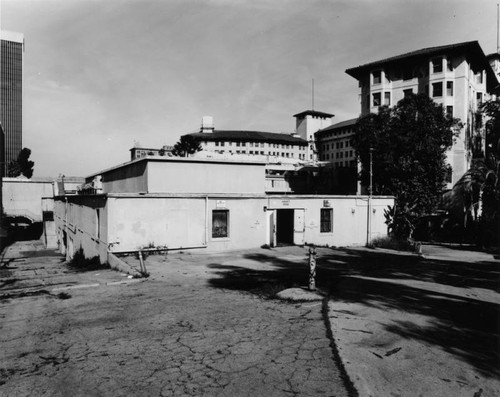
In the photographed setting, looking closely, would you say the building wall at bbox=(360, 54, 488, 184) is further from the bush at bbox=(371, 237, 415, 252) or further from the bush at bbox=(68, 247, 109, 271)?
the bush at bbox=(68, 247, 109, 271)

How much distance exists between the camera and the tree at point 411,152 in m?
27.7

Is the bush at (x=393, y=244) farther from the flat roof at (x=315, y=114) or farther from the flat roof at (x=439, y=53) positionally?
the flat roof at (x=315, y=114)

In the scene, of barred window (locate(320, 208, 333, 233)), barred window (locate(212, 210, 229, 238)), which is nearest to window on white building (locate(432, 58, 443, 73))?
barred window (locate(320, 208, 333, 233))

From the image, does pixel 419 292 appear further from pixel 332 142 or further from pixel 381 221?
pixel 332 142

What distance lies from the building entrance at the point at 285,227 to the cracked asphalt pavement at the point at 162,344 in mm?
12197

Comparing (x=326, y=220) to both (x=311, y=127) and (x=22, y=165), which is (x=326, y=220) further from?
(x=311, y=127)

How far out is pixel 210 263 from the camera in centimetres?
1499

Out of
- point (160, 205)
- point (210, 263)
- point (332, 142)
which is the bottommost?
point (210, 263)

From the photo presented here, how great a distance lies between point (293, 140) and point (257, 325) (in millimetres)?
99530

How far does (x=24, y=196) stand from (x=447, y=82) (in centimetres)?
5745

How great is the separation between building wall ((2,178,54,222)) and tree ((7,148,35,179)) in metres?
32.9

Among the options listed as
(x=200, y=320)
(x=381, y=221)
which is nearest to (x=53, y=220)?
(x=381, y=221)

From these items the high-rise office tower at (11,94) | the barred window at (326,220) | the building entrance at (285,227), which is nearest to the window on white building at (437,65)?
the barred window at (326,220)

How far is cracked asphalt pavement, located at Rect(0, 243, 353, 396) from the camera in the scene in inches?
188
